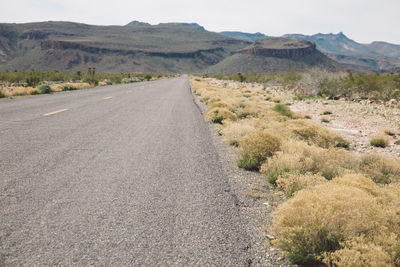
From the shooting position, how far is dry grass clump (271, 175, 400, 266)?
2.22 m

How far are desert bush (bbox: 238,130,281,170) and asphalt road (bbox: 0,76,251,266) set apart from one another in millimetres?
568

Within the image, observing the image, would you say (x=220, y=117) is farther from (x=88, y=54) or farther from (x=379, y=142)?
(x=88, y=54)

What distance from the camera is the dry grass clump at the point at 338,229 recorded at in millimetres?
2225

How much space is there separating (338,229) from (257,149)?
2.59 metres

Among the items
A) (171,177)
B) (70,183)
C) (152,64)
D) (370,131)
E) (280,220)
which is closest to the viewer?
(280,220)

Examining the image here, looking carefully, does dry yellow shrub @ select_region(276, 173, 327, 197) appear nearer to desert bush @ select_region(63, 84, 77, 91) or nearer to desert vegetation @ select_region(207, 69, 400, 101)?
desert vegetation @ select_region(207, 69, 400, 101)

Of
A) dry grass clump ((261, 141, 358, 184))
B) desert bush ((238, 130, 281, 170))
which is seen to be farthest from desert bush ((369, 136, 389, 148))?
desert bush ((238, 130, 281, 170))

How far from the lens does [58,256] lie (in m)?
2.21

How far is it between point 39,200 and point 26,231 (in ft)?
2.10

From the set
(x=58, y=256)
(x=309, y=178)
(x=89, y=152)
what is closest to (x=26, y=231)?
(x=58, y=256)

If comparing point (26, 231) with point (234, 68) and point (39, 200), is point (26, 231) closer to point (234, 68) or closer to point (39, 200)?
point (39, 200)

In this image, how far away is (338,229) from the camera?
8.32 feet

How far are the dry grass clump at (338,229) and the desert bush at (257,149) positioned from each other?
6.07 ft

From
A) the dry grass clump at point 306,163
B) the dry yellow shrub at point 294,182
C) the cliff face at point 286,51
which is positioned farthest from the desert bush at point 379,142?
the cliff face at point 286,51
